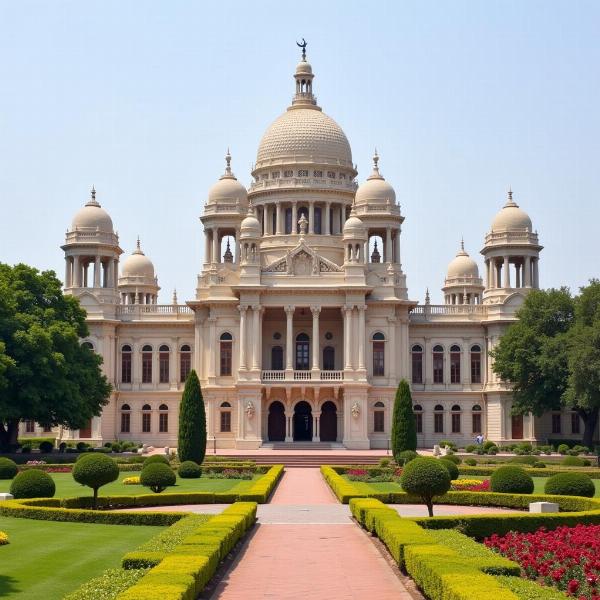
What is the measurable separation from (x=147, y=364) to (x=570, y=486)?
170 ft

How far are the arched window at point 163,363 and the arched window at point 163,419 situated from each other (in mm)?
2053

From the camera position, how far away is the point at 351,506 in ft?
109

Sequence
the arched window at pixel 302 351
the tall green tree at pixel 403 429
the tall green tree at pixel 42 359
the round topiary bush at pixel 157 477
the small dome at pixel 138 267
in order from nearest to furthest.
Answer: the round topiary bush at pixel 157 477 < the tall green tree at pixel 403 429 < the tall green tree at pixel 42 359 < the arched window at pixel 302 351 < the small dome at pixel 138 267

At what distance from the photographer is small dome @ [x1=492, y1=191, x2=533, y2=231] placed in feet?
278

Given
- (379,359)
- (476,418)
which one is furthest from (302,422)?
(476,418)

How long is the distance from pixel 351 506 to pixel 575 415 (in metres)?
52.7

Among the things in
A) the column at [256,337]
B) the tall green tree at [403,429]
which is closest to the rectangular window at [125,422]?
the column at [256,337]

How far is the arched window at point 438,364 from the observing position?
84.4 meters

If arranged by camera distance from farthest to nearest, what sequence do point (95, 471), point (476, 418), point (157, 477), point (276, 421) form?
1. point (476, 418)
2. point (276, 421)
3. point (157, 477)
4. point (95, 471)

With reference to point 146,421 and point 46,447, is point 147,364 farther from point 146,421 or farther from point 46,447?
point 46,447

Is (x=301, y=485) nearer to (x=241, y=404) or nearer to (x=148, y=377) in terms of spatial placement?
(x=241, y=404)

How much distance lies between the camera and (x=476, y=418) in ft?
274

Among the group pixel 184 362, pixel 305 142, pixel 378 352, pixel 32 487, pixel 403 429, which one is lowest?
pixel 32 487

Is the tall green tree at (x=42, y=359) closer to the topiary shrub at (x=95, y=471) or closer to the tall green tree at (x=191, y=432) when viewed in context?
the tall green tree at (x=191, y=432)
